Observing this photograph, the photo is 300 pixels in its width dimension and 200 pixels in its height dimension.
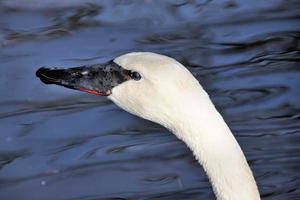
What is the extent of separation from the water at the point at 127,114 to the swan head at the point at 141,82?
1610 millimetres

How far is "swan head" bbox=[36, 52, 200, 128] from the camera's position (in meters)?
4.82

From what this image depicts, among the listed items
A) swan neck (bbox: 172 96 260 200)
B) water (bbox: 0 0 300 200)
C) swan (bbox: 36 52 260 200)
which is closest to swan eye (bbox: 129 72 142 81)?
swan (bbox: 36 52 260 200)

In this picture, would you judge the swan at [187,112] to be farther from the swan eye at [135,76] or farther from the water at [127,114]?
the water at [127,114]

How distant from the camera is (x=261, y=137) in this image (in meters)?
7.43

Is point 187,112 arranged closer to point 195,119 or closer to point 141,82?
point 195,119

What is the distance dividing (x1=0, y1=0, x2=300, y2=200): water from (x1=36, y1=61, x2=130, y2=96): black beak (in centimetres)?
159

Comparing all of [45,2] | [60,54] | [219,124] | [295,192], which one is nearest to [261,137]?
[295,192]

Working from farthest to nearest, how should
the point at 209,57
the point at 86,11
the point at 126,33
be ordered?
the point at 86,11
the point at 126,33
the point at 209,57

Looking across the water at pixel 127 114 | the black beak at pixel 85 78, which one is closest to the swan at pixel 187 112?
the black beak at pixel 85 78

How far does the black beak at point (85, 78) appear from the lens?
531 cm

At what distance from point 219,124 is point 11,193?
2.63 metres

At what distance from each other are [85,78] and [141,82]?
47 centimetres

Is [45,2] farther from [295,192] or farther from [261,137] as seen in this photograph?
A: [295,192]

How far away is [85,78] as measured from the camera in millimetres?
Result: 5410
